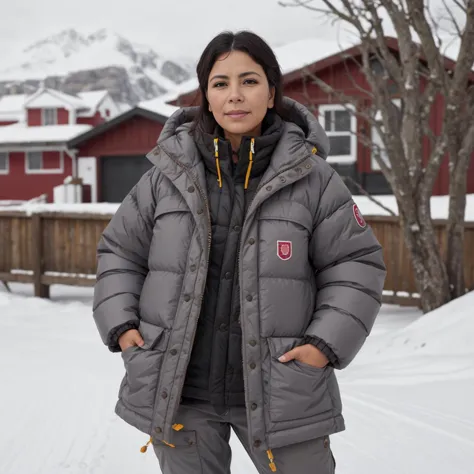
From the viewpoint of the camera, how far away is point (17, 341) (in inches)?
263

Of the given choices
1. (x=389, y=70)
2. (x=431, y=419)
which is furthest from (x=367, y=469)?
(x=389, y=70)

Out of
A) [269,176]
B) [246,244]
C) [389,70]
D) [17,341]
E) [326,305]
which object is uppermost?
[389,70]

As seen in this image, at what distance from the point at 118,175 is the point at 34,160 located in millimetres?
6447

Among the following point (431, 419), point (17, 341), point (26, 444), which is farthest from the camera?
point (17, 341)

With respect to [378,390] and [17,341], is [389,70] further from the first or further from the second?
[17,341]

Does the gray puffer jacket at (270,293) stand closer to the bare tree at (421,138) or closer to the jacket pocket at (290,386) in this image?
the jacket pocket at (290,386)

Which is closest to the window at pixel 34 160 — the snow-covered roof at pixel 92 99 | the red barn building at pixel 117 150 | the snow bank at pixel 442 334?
the red barn building at pixel 117 150

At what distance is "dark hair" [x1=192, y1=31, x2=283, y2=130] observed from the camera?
2.25 meters

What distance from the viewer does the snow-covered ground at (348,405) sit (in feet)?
12.3

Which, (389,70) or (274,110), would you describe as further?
(389,70)

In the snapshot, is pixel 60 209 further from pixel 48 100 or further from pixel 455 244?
pixel 48 100

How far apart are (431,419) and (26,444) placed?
2.50 m

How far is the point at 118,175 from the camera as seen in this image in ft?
83.4

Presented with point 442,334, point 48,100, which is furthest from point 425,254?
point 48,100
